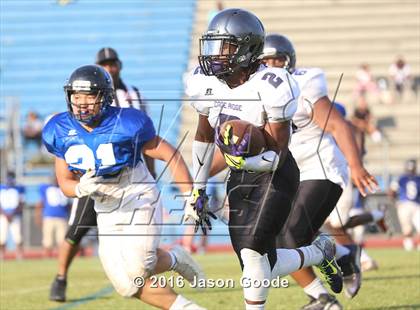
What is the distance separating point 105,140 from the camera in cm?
482

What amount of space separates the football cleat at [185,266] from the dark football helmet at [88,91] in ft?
2.97

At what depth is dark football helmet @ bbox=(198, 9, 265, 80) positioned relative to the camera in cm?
423

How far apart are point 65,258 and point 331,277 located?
101 inches

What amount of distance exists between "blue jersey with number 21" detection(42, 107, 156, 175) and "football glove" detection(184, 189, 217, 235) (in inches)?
24.7

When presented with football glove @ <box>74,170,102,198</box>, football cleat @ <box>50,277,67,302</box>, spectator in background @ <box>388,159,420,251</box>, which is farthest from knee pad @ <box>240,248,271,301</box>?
spectator in background @ <box>388,159,420,251</box>

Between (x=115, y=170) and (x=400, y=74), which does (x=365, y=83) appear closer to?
(x=400, y=74)

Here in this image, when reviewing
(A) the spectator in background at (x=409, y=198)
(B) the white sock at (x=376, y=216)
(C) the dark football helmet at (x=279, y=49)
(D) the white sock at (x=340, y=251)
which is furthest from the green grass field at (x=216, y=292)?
Result: (A) the spectator in background at (x=409, y=198)

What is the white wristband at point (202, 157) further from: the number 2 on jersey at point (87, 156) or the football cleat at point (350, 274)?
the football cleat at point (350, 274)

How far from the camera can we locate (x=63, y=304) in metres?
6.36

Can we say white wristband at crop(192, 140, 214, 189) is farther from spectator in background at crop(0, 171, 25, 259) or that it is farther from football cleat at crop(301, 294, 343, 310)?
spectator in background at crop(0, 171, 25, 259)

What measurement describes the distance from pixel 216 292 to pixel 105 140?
2.32 m

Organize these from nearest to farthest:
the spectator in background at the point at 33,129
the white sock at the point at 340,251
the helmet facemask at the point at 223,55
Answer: the helmet facemask at the point at 223,55
the white sock at the point at 340,251
the spectator in background at the point at 33,129

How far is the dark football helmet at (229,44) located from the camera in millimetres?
4227

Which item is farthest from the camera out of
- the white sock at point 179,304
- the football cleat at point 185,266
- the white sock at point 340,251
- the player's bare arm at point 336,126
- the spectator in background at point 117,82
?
the spectator in background at point 117,82
